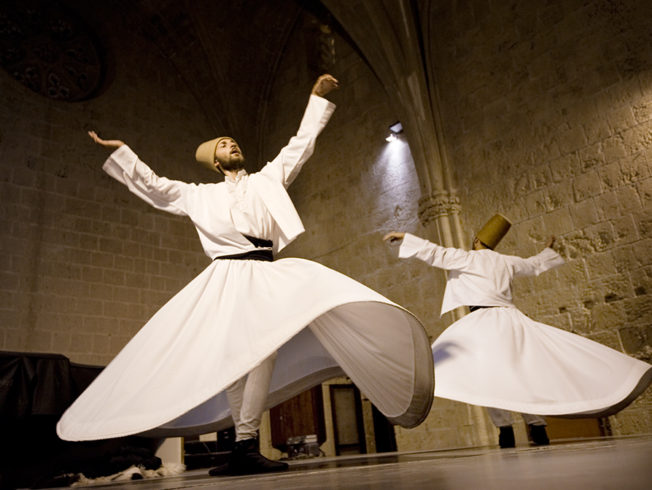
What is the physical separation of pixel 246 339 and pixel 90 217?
797 centimetres

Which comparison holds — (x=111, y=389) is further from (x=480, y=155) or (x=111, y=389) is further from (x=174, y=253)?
(x=174, y=253)

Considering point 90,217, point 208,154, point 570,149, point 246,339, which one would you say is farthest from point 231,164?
point 90,217

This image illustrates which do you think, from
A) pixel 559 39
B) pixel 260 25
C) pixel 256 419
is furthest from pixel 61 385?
pixel 260 25

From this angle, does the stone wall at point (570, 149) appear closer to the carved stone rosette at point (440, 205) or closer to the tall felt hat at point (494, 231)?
the carved stone rosette at point (440, 205)

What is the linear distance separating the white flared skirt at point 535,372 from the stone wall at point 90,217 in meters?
6.67

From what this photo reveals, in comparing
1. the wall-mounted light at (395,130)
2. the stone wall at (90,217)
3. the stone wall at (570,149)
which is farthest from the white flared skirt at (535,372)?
the stone wall at (90,217)

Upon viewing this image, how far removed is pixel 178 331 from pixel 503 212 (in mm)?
5944

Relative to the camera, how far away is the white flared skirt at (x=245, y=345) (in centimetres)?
207

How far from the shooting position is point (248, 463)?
7.77 feet

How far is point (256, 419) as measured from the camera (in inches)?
97.3

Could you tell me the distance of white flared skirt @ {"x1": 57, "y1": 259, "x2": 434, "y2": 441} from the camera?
6.79 feet

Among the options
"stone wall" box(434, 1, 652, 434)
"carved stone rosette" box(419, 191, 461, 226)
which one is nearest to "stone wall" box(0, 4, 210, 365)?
"carved stone rosette" box(419, 191, 461, 226)

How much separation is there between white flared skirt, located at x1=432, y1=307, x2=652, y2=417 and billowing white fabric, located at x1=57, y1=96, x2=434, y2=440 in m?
0.87

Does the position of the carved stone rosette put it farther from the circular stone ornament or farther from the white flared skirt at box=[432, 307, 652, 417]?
the circular stone ornament
